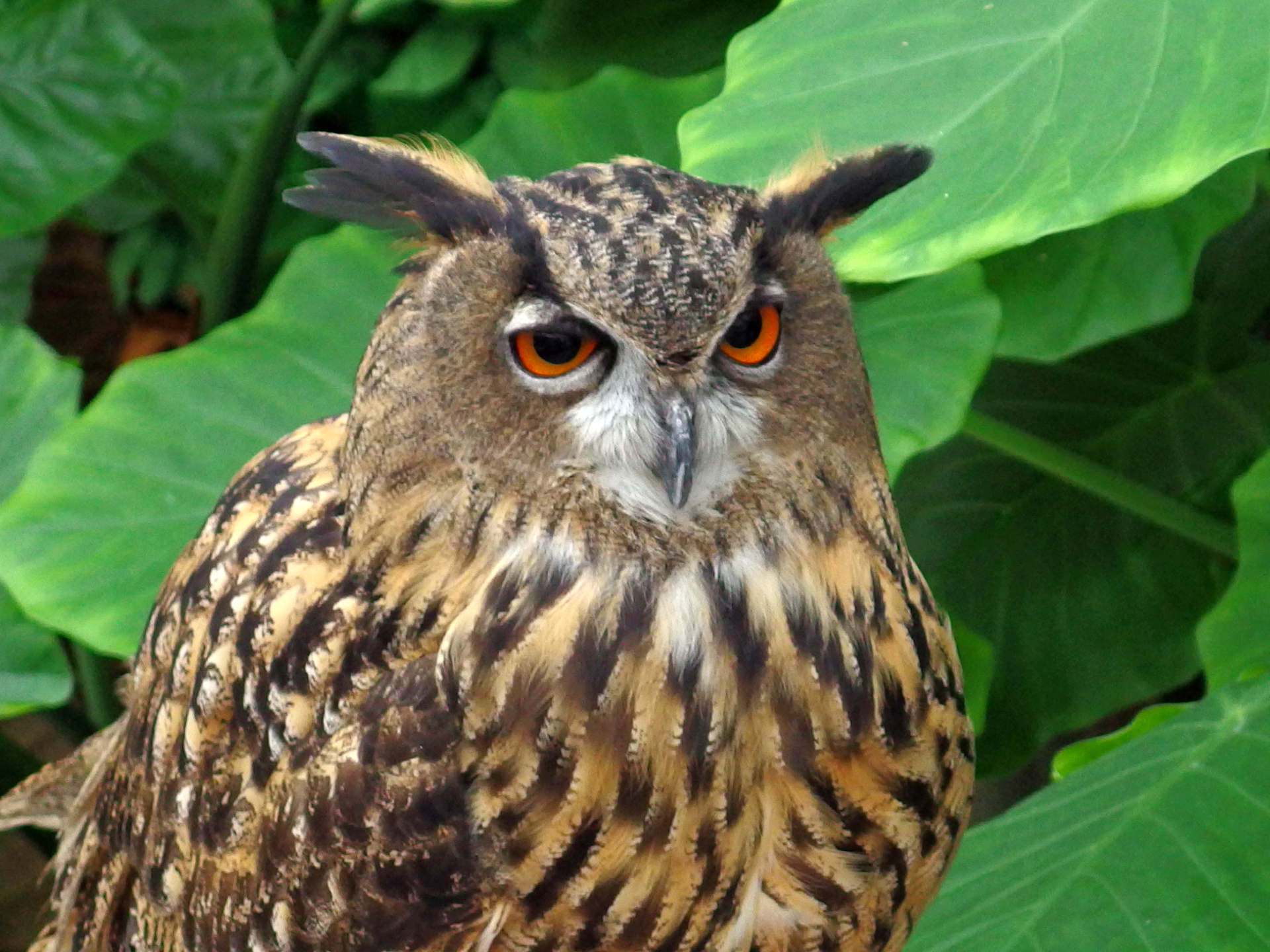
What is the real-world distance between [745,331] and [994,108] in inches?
13.9

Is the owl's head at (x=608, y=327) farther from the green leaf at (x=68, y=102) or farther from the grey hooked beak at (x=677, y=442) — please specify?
the green leaf at (x=68, y=102)

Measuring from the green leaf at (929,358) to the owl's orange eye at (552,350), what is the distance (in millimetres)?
554

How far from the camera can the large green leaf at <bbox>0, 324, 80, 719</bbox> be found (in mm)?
1858

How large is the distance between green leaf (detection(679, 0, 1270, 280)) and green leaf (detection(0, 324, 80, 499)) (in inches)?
41.3

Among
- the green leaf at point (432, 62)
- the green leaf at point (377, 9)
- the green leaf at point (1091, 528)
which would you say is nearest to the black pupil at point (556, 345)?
the green leaf at point (377, 9)

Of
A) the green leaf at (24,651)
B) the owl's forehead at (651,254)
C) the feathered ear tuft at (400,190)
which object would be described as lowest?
the green leaf at (24,651)

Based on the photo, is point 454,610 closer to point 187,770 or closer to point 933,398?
point 187,770

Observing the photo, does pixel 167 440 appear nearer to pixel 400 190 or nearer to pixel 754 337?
pixel 400 190

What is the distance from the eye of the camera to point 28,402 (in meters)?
1.97

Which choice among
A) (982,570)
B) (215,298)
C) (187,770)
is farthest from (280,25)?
(187,770)

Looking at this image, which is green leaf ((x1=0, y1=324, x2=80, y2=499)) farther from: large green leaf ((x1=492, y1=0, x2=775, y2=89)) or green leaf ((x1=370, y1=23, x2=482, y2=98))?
large green leaf ((x1=492, y1=0, x2=775, y2=89))

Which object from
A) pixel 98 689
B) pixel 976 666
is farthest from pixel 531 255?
pixel 98 689

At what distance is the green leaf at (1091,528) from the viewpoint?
200 cm

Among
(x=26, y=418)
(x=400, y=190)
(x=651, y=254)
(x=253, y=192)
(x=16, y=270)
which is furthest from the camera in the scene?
(x=16, y=270)
